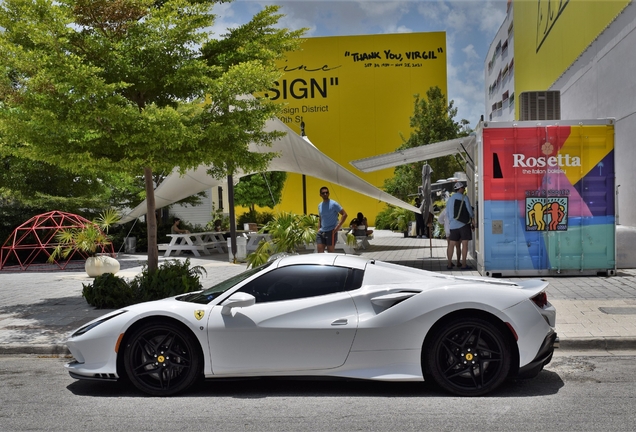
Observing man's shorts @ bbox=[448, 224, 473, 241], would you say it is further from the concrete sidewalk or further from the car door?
the car door

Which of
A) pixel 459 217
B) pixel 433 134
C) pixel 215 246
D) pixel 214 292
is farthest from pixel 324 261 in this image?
pixel 433 134

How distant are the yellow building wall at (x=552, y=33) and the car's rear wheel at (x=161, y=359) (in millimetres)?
14260

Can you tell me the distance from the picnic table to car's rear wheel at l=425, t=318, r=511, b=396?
15775 mm

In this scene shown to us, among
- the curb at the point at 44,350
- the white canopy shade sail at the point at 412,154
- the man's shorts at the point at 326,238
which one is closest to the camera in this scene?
the curb at the point at 44,350

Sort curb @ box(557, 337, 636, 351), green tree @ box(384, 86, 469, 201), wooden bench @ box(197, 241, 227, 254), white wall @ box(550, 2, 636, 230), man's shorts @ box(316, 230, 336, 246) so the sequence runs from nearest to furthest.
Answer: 1. curb @ box(557, 337, 636, 351)
2. man's shorts @ box(316, 230, 336, 246)
3. white wall @ box(550, 2, 636, 230)
4. wooden bench @ box(197, 241, 227, 254)
5. green tree @ box(384, 86, 469, 201)

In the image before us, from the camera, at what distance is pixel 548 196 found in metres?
12.6

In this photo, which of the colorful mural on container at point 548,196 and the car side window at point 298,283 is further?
the colorful mural on container at point 548,196

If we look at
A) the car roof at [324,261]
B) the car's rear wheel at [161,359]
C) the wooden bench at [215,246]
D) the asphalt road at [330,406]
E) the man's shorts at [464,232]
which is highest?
the man's shorts at [464,232]

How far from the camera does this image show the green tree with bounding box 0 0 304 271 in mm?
9625

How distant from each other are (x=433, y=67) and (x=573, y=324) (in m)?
40.3

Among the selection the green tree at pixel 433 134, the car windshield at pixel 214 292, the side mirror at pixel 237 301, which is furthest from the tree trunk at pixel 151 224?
the green tree at pixel 433 134

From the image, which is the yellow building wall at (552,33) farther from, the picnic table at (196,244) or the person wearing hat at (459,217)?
the picnic table at (196,244)

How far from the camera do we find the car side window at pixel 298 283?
595cm

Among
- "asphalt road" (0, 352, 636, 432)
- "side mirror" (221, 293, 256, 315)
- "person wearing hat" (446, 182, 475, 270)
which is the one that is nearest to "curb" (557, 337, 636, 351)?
"asphalt road" (0, 352, 636, 432)
